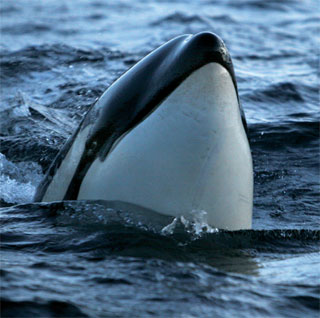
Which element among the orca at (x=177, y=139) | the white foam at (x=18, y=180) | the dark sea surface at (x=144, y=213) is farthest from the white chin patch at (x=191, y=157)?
the white foam at (x=18, y=180)

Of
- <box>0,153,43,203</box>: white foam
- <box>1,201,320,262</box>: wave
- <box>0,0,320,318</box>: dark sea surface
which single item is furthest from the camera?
<box>0,153,43,203</box>: white foam

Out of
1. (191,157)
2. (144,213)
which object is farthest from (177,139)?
(144,213)

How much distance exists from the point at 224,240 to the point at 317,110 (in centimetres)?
737

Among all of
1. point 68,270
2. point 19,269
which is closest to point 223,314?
point 68,270

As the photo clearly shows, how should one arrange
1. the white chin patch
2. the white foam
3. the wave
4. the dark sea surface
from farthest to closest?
the white foam, the wave, the white chin patch, the dark sea surface

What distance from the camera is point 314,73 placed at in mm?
14781

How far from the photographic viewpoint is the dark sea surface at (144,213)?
172 inches

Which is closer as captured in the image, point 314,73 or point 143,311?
point 143,311

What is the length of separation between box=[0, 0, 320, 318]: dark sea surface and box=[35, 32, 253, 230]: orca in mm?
179

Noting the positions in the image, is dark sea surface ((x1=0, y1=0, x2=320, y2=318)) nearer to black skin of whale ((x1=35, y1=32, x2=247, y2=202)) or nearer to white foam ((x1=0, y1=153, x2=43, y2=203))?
white foam ((x1=0, y1=153, x2=43, y2=203))

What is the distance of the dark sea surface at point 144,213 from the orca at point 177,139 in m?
0.18

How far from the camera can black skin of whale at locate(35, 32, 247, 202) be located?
4.90m

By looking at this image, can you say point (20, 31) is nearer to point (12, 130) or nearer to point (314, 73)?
point (314, 73)

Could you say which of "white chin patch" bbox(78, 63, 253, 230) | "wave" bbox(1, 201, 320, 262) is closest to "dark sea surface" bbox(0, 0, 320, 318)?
"wave" bbox(1, 201, 320, 262)
